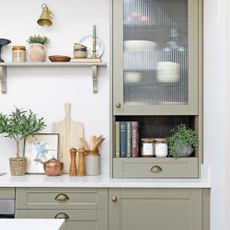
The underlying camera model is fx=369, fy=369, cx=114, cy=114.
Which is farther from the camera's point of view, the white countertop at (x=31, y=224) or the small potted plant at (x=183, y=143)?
the small potted plant at (x=183, y=143)

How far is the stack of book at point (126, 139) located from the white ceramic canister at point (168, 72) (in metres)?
0.39

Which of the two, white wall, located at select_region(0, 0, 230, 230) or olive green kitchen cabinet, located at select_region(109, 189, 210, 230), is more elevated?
white wall, located at select_region(0, 0, 230, 230)

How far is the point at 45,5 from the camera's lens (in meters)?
2.93

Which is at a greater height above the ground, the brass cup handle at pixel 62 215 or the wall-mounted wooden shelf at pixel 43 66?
the wall-mounted wooden shelf at pixel 43 66

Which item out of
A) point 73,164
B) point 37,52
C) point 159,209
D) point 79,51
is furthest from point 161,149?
point 37,52

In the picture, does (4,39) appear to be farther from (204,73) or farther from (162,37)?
(204,73)

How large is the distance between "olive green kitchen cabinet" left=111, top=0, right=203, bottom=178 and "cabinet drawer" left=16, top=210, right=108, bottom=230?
31 centimetres

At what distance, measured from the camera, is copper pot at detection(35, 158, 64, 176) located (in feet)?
8.71

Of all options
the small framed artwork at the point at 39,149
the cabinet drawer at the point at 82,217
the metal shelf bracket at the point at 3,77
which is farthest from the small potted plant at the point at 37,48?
the cabinet drawer at the point at 82,217

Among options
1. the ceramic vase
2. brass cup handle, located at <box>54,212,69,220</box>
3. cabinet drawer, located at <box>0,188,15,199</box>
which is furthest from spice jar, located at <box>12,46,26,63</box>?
the ceramic vase

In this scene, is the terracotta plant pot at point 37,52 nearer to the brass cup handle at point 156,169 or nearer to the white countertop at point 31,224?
the brass cup handle at point 156,169

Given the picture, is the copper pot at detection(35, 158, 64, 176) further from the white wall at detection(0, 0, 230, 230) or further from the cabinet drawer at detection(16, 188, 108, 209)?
the white wall at detection(0, 0, 230, 230)

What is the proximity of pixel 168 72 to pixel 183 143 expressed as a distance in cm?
51

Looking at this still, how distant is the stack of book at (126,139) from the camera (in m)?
2.62
